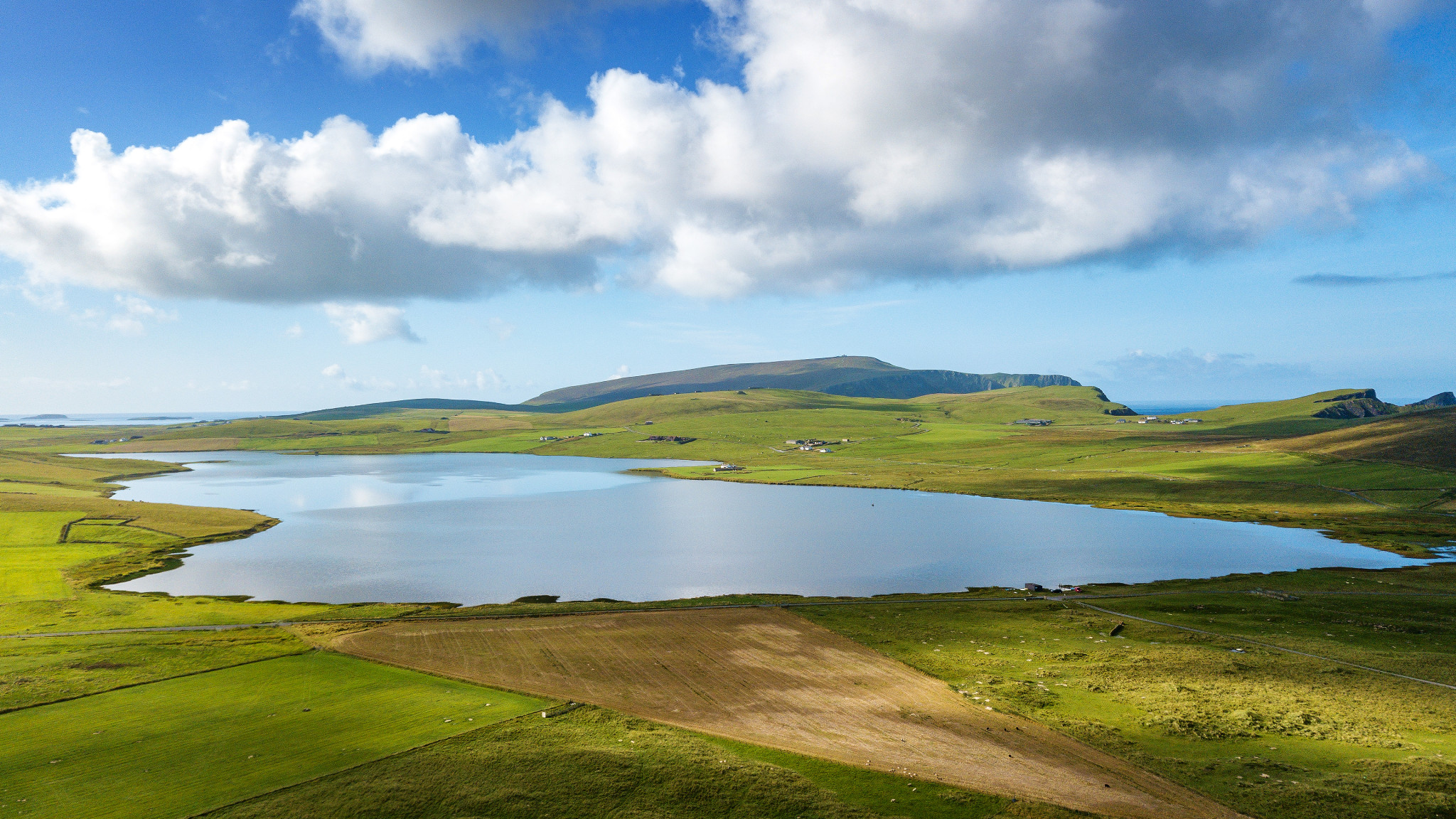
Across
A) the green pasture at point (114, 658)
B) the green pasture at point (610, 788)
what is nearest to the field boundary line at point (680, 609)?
the green pasture at point (114, 658)

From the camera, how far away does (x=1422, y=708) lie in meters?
32.4

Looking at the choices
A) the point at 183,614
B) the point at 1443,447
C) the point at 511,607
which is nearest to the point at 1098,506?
the point at 1443,447

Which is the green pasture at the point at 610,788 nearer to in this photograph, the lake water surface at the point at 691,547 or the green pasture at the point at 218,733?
the green pasture at the point at 218,733

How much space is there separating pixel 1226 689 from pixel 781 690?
73.9 feet

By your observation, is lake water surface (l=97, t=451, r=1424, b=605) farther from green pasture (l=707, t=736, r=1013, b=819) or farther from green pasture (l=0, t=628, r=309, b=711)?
green pasture (l=707, t=736, r=1013, b=819)

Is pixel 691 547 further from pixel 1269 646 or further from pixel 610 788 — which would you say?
pixel 610 788

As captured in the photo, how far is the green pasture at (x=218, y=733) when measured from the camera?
2459 cm

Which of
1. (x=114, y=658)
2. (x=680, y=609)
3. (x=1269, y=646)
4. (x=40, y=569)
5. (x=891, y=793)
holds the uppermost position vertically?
(x=891, y=793)

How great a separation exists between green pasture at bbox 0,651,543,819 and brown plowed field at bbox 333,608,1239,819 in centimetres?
427

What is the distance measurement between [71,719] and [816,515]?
9830cm

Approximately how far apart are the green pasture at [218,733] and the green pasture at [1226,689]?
25.8 meters

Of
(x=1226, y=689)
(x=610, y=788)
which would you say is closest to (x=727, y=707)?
(x=610, y=788)

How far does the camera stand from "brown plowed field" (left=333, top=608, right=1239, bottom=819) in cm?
2655

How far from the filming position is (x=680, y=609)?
56.8m
